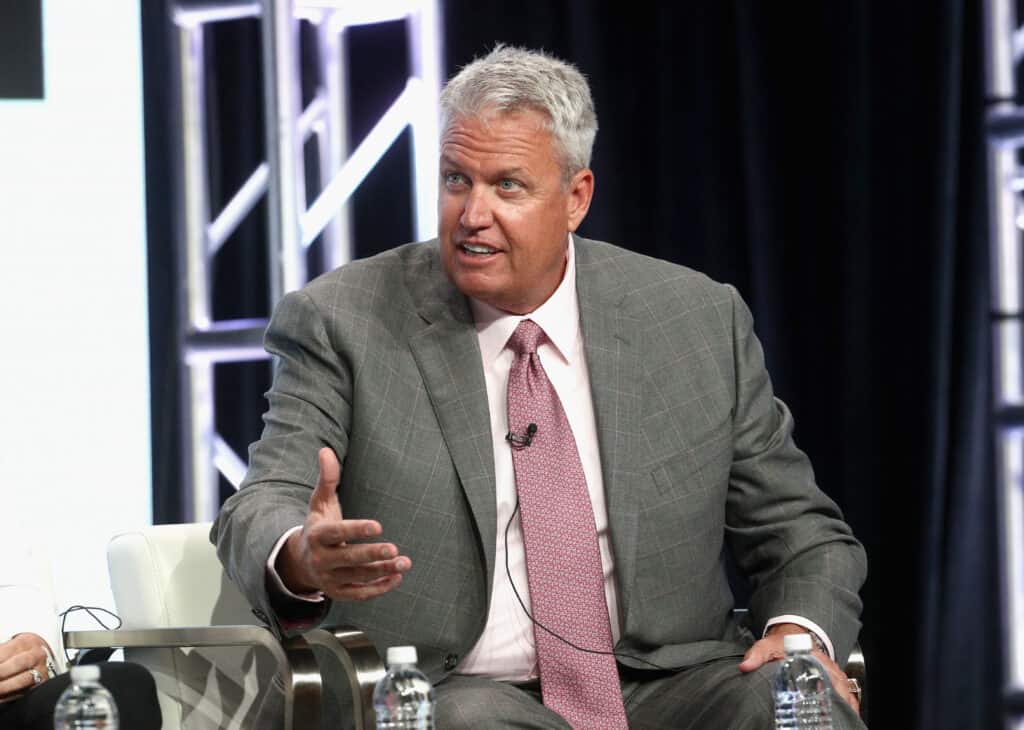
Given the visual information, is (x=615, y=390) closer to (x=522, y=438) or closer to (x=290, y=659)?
(x=522, y=438)

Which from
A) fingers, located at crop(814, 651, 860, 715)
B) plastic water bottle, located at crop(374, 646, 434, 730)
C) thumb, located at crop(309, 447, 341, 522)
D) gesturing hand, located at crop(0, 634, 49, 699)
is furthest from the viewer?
gesturing hand, located at crop(0, 634, 49, 699)

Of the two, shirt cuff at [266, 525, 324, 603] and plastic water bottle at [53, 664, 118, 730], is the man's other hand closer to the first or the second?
shirt cuff at [266, 525, 324, 603]

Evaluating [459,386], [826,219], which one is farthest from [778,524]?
[826,219]

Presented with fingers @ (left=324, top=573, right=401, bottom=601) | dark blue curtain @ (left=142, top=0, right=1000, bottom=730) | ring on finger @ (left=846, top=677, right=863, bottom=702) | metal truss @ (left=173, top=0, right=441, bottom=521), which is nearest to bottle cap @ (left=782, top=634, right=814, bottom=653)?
ring on finger @ (left=846, top=677, right=863, bottom=702)

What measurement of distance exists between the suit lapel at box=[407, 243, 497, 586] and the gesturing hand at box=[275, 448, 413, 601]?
1.36ft

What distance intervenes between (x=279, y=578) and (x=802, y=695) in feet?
2.47

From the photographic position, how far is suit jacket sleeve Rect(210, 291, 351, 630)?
2.14m

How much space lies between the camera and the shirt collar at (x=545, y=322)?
8.16 ft

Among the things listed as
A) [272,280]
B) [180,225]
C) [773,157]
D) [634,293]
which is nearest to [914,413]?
[773,157]

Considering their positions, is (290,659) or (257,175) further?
(257,175)

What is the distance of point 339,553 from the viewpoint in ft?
6.08

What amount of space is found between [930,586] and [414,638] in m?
1.88

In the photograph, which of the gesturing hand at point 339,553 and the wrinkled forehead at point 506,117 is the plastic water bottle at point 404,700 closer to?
the gesturing hand at point 339,553

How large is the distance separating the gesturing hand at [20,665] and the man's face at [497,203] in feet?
3.11
